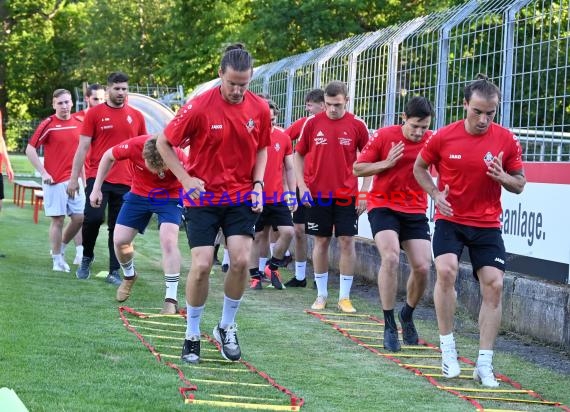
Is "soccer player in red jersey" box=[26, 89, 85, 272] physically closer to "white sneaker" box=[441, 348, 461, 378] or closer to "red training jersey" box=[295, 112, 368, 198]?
"red training jersey" box=[295, 112, 368, 198]

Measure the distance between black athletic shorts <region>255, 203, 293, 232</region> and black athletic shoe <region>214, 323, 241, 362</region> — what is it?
18.1 feet

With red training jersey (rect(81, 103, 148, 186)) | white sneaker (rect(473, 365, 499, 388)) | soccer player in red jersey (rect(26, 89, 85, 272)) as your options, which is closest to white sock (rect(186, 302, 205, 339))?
white sneaker (rect(473, 365, 499, 388))

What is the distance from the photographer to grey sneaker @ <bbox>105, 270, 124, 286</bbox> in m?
12.9

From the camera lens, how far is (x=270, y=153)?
44.4 feet

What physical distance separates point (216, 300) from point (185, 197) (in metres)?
4.15

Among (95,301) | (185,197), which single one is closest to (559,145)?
(185,197)

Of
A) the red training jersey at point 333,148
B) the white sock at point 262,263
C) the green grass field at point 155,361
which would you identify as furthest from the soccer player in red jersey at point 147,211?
the white sock at point 262,263

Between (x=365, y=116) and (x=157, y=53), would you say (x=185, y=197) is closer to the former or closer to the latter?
(x=365, y=116)

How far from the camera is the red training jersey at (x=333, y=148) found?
1178 centimetres

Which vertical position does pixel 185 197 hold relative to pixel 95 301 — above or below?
above

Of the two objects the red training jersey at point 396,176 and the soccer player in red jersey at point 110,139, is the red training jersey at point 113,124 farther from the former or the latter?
the red training jersey at point 396,176

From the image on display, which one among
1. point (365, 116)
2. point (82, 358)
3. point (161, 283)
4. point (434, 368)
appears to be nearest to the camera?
point (82, 358)

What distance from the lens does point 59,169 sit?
14.8 metres

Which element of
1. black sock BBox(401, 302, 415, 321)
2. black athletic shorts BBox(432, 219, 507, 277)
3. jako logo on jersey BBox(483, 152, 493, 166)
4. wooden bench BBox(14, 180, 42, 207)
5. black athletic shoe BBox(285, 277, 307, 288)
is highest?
jako logo on jersey BBox(483, 152, 493, 166)
